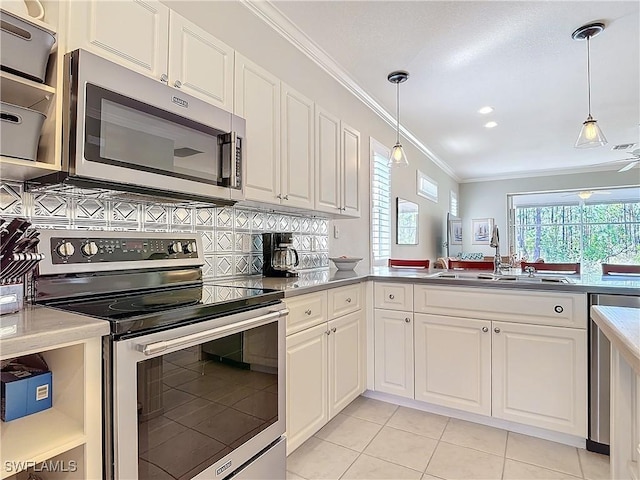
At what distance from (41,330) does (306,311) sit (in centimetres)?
122

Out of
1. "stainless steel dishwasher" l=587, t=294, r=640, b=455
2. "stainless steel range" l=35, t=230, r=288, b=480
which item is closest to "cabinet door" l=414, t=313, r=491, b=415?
"stainless steel dishwasher" l=587, t=294, r=640, b=455

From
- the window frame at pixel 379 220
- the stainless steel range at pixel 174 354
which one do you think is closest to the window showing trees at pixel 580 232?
the window frame at pixel 379 220

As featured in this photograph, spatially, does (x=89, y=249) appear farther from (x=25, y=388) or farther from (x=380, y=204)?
(x=380, y=204)

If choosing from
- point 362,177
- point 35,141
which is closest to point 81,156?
point 35,141

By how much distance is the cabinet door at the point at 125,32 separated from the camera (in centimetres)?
123

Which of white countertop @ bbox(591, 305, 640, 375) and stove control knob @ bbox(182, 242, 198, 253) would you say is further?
stove control knob @ bbox(182, 242, 198, 253)

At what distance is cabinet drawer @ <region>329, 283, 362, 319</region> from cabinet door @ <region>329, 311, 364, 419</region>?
1.6 inches

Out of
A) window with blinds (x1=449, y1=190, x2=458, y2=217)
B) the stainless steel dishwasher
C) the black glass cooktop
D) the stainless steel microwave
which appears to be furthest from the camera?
window with blinds (x1=449, y1=190, x2=458, y2=217)

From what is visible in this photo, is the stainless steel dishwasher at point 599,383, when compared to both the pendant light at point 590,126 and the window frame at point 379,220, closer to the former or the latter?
the pendant light at point 590,126

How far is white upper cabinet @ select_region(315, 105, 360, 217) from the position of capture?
8.34ft

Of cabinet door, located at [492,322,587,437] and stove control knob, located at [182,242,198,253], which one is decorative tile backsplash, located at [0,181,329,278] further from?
cabinet door, located at [492,322,587,437]

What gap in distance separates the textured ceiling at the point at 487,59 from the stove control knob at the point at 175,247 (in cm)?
168

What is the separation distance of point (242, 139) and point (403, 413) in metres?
2.02

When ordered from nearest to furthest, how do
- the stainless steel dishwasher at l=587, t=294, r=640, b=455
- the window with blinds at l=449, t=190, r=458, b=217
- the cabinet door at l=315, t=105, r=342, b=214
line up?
the stainless steel dishwasher at l=587, t=294, r=640, b=455 < the cabinet door at l=315, t=105, r=342, b=214 < the window with blinds at l=449, t=190, r=458, b=217
